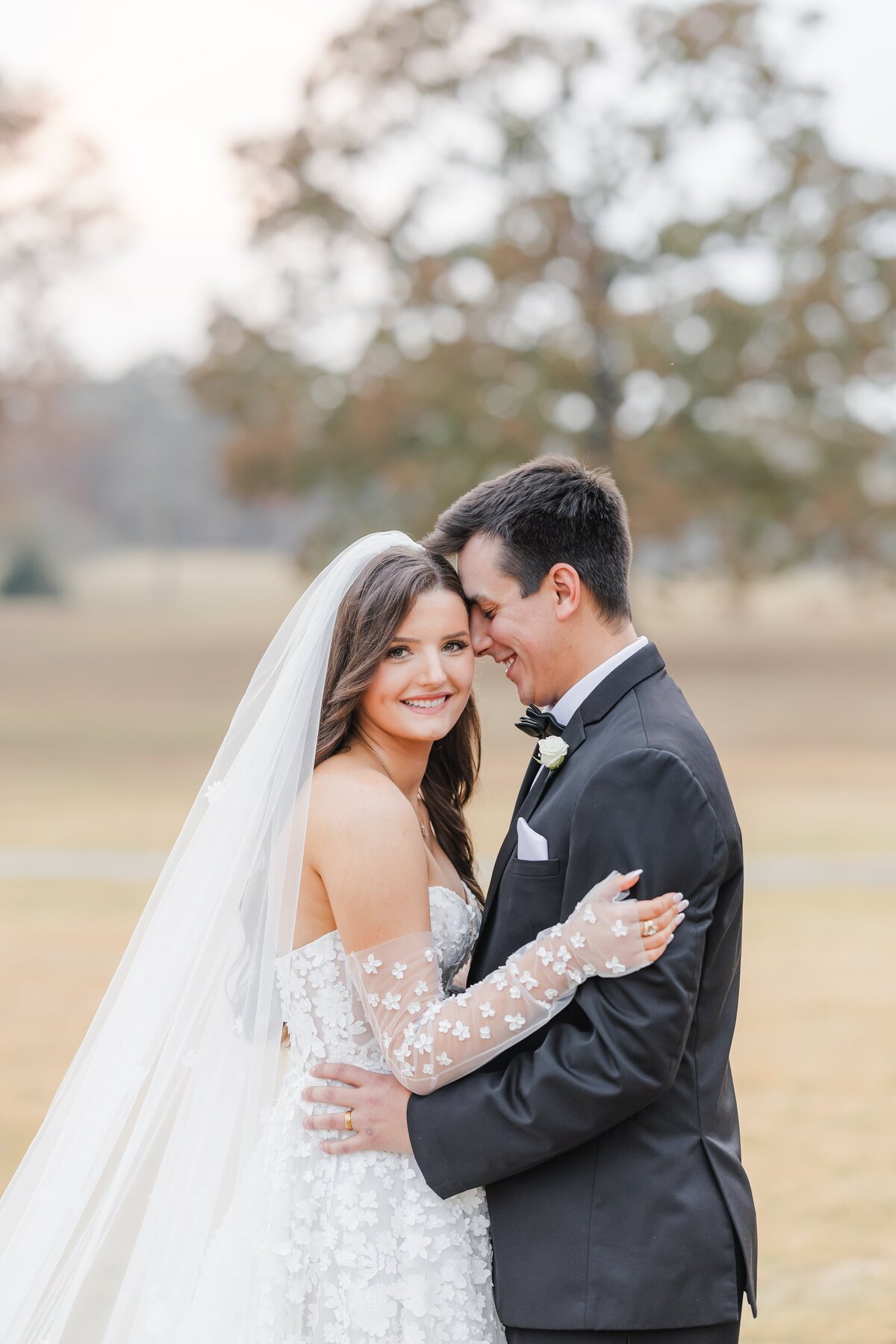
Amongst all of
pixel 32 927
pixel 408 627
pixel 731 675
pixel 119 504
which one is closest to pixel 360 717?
pixel 408 627

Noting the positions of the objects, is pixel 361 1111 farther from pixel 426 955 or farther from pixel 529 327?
pixel 529 327

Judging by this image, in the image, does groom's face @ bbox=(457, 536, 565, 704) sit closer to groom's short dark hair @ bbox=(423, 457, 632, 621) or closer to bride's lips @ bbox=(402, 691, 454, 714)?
groom's short dark hair @ bbox=(423, 457, 632, 621)

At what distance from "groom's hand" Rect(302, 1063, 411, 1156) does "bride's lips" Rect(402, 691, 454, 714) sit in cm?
73

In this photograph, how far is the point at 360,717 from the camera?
3.12m

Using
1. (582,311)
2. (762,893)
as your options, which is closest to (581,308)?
(582,311)

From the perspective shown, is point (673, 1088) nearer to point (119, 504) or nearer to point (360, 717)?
point (360, 717)

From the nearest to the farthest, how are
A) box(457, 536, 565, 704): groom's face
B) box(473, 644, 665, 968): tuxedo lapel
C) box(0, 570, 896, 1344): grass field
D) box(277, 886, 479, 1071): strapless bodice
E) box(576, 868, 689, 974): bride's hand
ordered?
box(576, 868, 689, 974): bride's hand → box(473, 644, 665, 968): tuxedo lapel → box(457, 536, 565, 704): groom's face → box(277, 886, 479, 1071): strapless bodice → box(0, 570, 896, 1344): grass field

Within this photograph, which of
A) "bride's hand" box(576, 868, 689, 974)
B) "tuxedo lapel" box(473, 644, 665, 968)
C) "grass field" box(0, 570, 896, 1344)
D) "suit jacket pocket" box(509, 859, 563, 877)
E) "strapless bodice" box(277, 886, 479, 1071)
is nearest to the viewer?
"bride's hand" box(576, 868, 689, 974)

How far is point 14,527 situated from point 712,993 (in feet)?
168

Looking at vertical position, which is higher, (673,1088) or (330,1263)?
(673,1088)

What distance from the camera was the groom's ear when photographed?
2.80 m

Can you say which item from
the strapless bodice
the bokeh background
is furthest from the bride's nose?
the bokeh background

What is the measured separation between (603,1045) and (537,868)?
0.35 meters

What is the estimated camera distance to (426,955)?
110 inches
